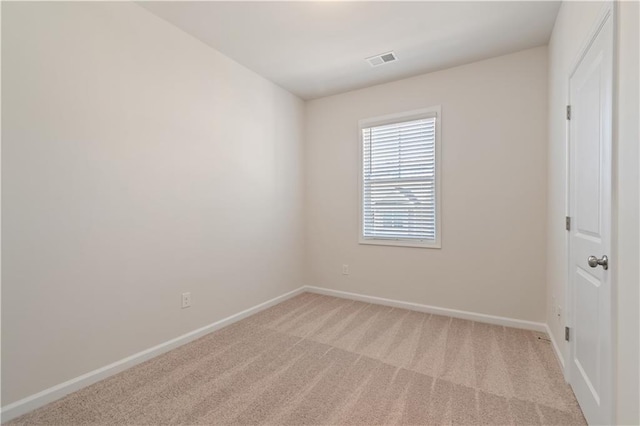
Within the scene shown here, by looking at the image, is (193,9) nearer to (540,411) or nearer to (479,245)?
(479,245)

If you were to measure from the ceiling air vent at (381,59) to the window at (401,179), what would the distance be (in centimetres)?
63

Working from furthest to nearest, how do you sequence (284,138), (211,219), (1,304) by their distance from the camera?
(284,138) < (211,219) < (1,304)

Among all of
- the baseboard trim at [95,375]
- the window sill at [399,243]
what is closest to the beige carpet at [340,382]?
the baseboard trim at [95,375]

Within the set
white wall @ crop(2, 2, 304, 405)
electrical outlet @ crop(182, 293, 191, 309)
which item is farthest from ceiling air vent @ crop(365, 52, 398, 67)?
electrical outlet @ crop(182, 293, 191, 309)

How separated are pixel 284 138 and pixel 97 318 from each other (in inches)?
104

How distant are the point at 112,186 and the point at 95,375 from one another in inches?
50.7

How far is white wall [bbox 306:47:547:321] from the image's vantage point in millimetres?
2682

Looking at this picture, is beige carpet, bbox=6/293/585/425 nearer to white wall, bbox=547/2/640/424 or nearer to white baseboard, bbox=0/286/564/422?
white baseboard, bbox=0/286/564/422

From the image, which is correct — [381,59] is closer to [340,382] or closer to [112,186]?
[112,186]

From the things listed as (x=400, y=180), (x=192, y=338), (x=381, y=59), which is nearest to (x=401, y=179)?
(x=400, y=180)

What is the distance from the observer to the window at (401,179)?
3.19 meters

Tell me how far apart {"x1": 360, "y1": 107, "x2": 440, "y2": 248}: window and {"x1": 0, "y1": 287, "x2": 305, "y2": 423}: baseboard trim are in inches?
80.0

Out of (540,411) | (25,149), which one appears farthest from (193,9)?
(540,411)

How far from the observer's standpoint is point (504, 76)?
110 inches
